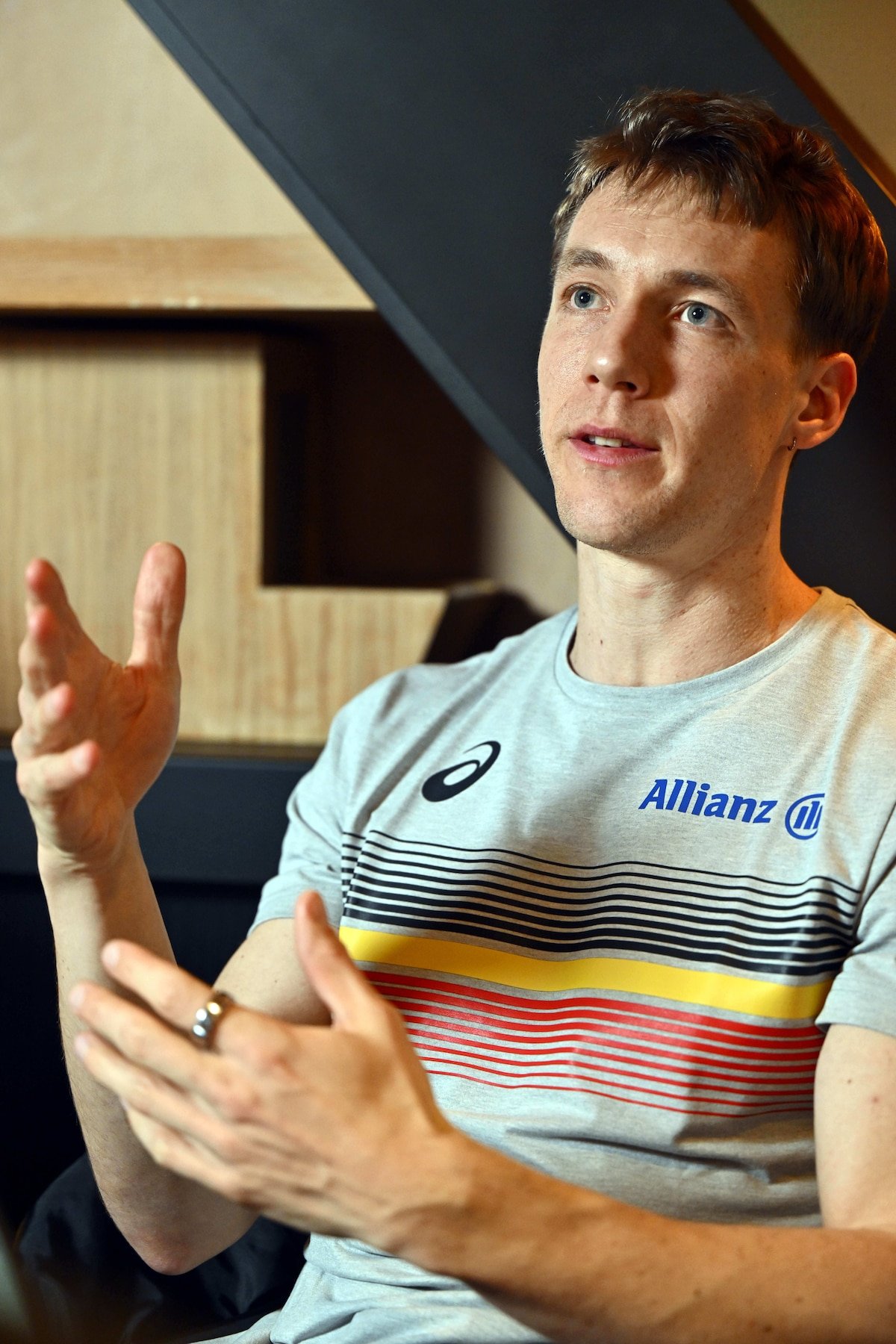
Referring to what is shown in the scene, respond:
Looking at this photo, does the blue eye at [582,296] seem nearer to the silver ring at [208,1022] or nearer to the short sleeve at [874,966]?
the short sleeve at [874,966]

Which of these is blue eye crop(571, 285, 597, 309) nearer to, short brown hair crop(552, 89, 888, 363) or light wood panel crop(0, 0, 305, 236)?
short brown hair crop(552, 89, 888, 363)

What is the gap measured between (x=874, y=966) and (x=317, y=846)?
482mm

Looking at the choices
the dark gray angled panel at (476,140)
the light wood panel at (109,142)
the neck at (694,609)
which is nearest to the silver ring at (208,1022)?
the neck at (694,609)

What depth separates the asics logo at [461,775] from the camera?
104 cm

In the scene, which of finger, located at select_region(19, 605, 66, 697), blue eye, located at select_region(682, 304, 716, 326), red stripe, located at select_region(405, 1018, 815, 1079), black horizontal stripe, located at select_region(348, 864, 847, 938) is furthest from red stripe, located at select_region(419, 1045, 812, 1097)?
blue eye, located at select_region(682, 304, 716, 326)

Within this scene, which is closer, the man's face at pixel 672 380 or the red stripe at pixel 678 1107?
the red stripe at pixel 678 1107

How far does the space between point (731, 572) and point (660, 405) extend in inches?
5.8

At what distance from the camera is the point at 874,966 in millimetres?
824

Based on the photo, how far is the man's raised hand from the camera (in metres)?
0.79

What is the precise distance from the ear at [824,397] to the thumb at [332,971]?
1.89ft

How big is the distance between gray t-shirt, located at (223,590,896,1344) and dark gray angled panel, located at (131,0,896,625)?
0.15 meters

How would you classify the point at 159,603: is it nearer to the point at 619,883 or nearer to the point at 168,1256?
the point at 619,883

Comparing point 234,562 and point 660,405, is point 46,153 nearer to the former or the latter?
point 234,562

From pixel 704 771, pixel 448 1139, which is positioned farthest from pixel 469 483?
pixel 448 1139
